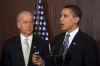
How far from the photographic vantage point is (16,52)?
129 inches

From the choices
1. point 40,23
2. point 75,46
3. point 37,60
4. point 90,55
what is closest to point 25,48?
point 37,60

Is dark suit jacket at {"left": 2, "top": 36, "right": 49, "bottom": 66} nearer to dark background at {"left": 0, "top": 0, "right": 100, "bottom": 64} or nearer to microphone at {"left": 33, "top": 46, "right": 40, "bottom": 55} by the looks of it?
microphone at {"left": 33, "top": 46, "right": 40, "bottom": 55}

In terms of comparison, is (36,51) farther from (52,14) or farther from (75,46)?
(52,14)

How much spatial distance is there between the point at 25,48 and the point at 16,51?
5.4 inches

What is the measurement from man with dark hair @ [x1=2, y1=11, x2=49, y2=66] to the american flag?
24 centimetres

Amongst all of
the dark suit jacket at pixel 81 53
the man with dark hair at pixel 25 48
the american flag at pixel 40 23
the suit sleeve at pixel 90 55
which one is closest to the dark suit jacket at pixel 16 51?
the man with dark hair at pixel 25 48

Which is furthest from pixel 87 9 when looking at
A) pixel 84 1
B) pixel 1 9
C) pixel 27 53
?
pixel 1 9

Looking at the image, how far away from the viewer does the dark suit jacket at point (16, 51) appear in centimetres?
326

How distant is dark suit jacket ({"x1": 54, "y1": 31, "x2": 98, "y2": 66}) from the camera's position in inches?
118

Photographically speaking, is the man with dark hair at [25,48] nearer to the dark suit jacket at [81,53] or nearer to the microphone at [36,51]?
the microphone at [36,51]

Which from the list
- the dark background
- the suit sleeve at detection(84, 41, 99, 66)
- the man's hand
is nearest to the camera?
the suit sleeve at detection(84, 41, 99, 66)

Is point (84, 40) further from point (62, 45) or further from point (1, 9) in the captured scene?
point (1, 9)

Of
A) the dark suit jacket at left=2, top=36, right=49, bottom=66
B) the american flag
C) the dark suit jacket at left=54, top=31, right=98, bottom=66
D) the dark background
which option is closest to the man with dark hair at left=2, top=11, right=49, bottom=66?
the dark suit jacket at left=2, top=36, right=49, bottom=66

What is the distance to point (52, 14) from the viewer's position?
12.4 feet
